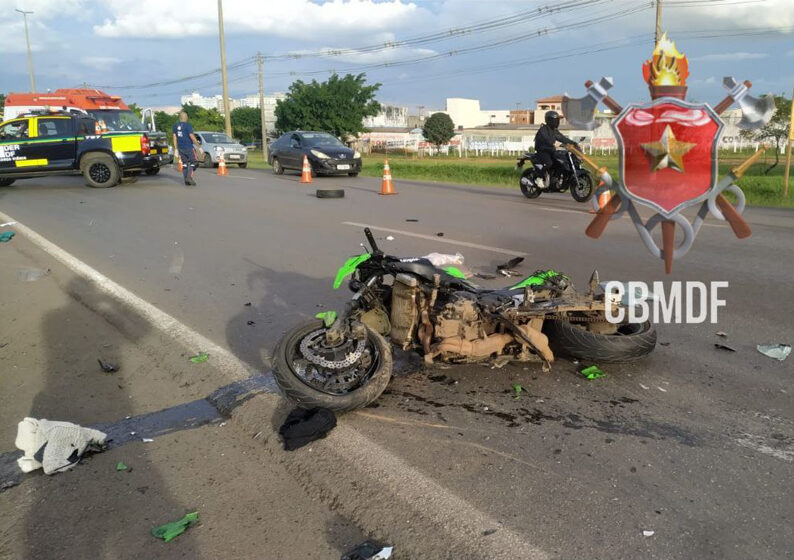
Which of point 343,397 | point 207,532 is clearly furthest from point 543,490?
point 207,532

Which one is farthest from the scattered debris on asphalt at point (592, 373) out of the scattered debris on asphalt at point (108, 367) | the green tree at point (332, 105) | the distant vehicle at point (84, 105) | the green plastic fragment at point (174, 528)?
the green tree at point (332, 105)

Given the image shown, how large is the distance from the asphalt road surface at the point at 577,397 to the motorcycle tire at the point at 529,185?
14.2 ft

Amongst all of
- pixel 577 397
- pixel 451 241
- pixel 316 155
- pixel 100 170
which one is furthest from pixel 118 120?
pixel 577 397

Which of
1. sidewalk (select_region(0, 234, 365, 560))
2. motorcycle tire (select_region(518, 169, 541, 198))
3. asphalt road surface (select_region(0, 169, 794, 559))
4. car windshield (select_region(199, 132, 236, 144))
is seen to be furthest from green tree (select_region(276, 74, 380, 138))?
sidewalk (select_region(0, 234, 365, 560))

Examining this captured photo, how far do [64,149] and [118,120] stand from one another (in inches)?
158

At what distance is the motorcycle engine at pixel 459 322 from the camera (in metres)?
4.03

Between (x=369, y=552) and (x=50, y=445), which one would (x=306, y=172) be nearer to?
(x=50, y=445)

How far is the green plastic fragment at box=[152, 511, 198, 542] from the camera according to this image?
8.80 feet

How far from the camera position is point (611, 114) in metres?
3.61

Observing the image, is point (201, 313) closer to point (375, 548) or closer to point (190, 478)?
point (190, 478)

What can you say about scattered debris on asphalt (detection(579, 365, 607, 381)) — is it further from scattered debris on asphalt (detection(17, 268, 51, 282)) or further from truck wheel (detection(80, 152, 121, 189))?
truck wheel (detection(80, 152, 121, 189))

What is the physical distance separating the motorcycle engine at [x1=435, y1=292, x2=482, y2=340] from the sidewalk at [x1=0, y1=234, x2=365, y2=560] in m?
1.33

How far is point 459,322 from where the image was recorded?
13.2 ft

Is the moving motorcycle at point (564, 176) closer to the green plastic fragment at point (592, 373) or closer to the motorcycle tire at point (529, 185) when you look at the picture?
the motorcycle tire at point (529, 185)
